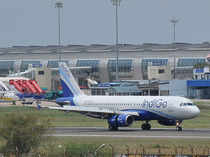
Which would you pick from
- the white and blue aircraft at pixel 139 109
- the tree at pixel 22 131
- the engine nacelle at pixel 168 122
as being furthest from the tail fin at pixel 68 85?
the tree at pixel 22 131

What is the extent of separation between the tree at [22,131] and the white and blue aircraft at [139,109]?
29.2m

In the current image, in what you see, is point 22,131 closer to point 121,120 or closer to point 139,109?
point 121,120

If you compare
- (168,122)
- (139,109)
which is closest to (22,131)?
(139,109)

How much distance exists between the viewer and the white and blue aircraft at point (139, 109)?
75938 millimetres

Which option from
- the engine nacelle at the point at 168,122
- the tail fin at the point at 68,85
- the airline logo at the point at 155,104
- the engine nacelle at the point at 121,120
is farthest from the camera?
the tail fin at the point at 68,85

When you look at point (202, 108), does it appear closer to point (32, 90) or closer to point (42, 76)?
point (32, 90)

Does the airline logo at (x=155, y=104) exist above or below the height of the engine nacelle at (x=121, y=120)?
above

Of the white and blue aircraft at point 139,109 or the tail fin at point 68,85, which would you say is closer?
the white and blue aircraft at point 139,109

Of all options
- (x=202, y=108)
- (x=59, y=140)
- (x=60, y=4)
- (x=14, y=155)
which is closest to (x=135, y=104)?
(x=59, y=140)

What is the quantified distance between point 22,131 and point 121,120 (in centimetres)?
3031

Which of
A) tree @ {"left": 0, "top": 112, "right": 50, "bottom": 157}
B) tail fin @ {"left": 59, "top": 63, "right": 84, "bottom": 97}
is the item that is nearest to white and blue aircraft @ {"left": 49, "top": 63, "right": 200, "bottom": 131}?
tail fin @ {"left": 59, "top": 63, "right": 84, "bottom": 97}

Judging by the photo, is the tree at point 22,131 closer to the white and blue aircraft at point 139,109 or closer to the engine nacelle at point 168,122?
the white and blue aircraft at point 139,109

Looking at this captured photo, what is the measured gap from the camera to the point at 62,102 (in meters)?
85.8

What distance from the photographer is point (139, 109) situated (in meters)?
77.8
